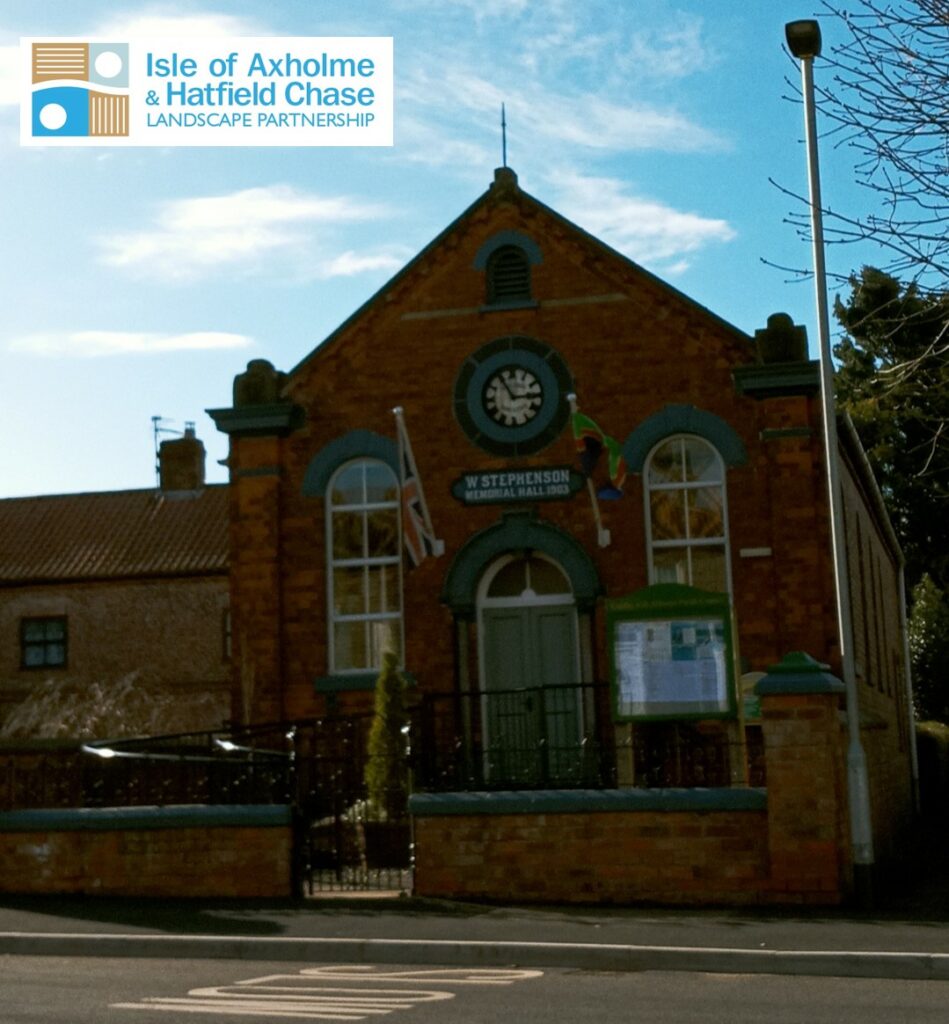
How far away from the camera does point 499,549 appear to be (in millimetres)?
21391

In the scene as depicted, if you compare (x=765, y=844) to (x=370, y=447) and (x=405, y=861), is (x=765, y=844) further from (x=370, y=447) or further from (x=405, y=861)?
(x=370, y=447)

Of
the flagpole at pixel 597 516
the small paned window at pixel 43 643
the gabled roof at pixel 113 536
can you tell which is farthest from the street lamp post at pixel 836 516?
the small paned window at pixel 43 643

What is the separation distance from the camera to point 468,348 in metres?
22.1

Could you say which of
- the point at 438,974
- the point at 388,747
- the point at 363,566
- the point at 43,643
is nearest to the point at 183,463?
the point at 43,643

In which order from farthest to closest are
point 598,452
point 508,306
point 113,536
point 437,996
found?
1. point 113,536
2. point 508,306
3. point 598,452
4. point 437,996

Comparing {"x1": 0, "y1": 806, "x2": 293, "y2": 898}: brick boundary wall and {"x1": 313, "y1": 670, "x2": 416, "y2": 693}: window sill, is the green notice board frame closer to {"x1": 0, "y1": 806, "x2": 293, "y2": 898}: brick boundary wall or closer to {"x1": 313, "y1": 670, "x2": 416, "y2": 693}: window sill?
{"x1": 0, "y1": 806, "x2": 293, "y2": 898}: brick boundary wall

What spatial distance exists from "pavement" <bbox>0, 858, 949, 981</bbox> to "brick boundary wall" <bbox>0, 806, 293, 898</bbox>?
39cm

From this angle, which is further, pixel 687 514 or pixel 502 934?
pixel 687 514

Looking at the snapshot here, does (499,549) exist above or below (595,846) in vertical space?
above

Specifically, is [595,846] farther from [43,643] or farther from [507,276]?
[43,643]

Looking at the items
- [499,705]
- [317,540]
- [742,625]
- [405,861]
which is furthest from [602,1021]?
[317,540]

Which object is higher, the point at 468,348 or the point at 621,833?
the point at 468,348

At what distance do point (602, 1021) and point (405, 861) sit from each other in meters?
9.26

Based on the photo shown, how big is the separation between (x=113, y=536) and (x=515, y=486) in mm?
22333
